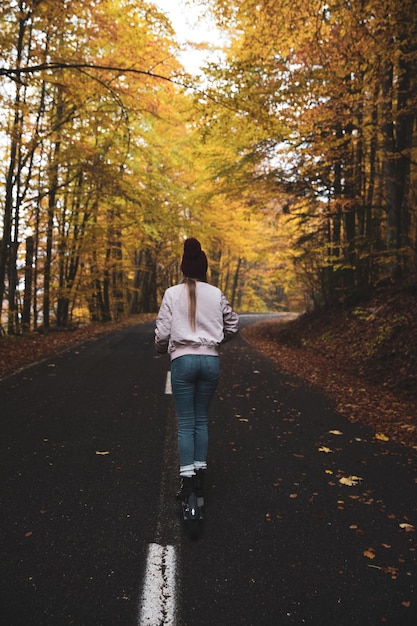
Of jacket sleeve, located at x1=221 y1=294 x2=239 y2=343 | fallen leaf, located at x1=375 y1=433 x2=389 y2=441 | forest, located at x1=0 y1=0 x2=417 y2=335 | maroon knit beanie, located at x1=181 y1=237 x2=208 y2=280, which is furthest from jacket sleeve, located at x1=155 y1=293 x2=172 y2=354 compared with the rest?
forest, located at x1=0 y1=0 x2=417 y2=335

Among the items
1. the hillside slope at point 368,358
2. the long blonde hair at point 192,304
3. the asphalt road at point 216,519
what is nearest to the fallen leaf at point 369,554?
the asphalt road at point 216,519

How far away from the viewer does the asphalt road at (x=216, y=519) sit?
A: 2.47 m

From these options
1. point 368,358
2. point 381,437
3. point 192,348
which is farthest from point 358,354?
point 192,348

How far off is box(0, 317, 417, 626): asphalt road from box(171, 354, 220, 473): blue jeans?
20.4 inches

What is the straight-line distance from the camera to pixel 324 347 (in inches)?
500

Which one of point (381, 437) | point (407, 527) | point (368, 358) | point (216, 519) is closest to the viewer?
point (407, 527)

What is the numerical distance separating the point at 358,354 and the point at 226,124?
20.5 ft

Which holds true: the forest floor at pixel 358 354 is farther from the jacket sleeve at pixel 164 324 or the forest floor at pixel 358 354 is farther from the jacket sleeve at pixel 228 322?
the jacket sleeve at pixel 164 324

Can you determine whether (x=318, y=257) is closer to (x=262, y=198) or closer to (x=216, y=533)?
(x=262, y=198)

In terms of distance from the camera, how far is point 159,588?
259cm

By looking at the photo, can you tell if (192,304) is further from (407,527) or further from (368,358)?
(368,358)

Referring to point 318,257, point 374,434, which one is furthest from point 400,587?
point 318,257

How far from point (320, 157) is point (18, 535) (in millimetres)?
12379

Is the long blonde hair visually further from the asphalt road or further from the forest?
the forest
